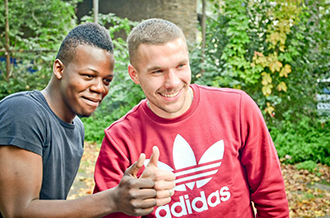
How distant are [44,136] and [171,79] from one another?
776mm

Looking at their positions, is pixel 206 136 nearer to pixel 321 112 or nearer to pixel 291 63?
pixel 291 63

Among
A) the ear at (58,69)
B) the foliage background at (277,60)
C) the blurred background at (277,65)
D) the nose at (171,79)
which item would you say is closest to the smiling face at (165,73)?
the nose at (171,79)

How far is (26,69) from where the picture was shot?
963 cm

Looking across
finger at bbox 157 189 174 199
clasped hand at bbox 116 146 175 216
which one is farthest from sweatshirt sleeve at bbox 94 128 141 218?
finger at bbox 157 189 174 199

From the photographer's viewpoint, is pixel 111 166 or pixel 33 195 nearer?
pixel 33 195

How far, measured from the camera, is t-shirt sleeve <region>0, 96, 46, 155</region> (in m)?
1.93

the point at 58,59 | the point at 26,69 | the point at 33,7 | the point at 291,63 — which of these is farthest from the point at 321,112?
the point at 33,7

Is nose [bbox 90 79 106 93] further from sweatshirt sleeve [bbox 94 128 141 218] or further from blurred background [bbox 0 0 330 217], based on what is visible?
blurred background [bbox 0 0 330 217]

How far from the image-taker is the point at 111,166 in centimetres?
214

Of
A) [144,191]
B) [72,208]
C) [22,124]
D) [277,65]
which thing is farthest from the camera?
[277,65]

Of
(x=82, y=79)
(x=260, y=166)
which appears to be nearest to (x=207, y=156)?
(x=260, y=166)

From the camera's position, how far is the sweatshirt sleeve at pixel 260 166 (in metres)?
2.24

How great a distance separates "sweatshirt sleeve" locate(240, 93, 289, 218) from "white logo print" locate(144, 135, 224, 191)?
0.20 m

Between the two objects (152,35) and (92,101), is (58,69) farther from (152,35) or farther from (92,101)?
(152,35)
